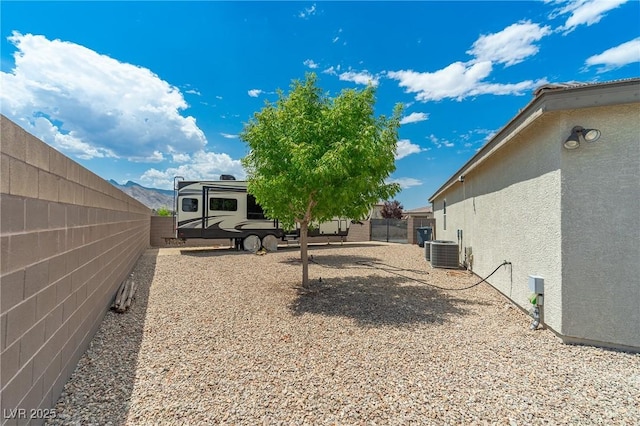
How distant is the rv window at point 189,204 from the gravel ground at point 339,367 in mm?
7488

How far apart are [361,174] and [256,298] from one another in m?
3.23

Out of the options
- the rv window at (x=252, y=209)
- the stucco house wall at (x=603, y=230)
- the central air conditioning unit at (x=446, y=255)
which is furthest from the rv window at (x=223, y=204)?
the stucco house wall at (x=603, y=230)

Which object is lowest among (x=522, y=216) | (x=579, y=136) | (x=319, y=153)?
(x=522, y=216)

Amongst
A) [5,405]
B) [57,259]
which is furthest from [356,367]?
[57,259]

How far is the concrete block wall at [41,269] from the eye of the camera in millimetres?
1749

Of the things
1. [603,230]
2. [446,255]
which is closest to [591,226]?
[603,230]

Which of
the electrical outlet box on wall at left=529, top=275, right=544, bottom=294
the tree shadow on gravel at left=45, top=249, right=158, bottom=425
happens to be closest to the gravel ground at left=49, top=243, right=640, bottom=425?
the tree shadow on gravel at left=45, top=249, right=158, bottom=425

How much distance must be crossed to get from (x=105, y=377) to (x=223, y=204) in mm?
10724

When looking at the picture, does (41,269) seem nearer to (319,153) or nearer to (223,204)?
(319,153)

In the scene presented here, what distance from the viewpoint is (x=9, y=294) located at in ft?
5.76

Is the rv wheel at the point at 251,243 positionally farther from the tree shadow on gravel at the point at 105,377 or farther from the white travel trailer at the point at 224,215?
the tree shadow on gravel at the point at 105,377

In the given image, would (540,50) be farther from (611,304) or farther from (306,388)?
(306,388)

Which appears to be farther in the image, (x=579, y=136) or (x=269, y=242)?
(x=269, y=242)

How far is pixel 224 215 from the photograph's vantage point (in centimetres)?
1330
